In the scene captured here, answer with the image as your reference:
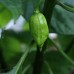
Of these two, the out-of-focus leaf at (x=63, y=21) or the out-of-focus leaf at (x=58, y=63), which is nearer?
the out-of-focus leaf at (x=63, y=21)

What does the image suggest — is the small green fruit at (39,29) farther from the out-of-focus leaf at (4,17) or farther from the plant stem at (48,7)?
the out-of-focus leaf at (4,17)

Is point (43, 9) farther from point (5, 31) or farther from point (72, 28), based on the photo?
point (5, 31)

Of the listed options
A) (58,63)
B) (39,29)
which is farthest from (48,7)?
(58,63)

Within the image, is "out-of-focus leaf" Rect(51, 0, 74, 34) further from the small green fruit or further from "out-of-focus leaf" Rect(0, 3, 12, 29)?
"out-of-focus leaf" Rect(0, 3, 12, 29)

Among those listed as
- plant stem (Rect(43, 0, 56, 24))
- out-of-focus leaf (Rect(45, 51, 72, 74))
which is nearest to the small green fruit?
plant stem (Rect(43, 0, 56, 24))

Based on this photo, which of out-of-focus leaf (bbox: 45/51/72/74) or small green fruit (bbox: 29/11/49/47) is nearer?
small green fruit (bbox: 29/11/49/47)

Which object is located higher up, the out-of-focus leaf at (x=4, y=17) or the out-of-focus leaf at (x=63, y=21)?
the out-of-focus leaf at (x=63, y=21)

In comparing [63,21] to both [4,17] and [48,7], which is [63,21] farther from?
[4,17]

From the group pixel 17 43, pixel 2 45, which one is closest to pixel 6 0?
pixel 2 45

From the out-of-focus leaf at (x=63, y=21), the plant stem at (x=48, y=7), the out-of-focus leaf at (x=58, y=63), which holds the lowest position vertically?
the out-of-focus leaf at (x=58, y=63)

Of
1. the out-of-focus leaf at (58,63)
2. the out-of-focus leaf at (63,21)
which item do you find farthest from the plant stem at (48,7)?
the out-of-focus leaf at (58,63)

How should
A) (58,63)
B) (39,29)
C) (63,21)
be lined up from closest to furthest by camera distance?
(39,29) < (63,21) < (58,63)
